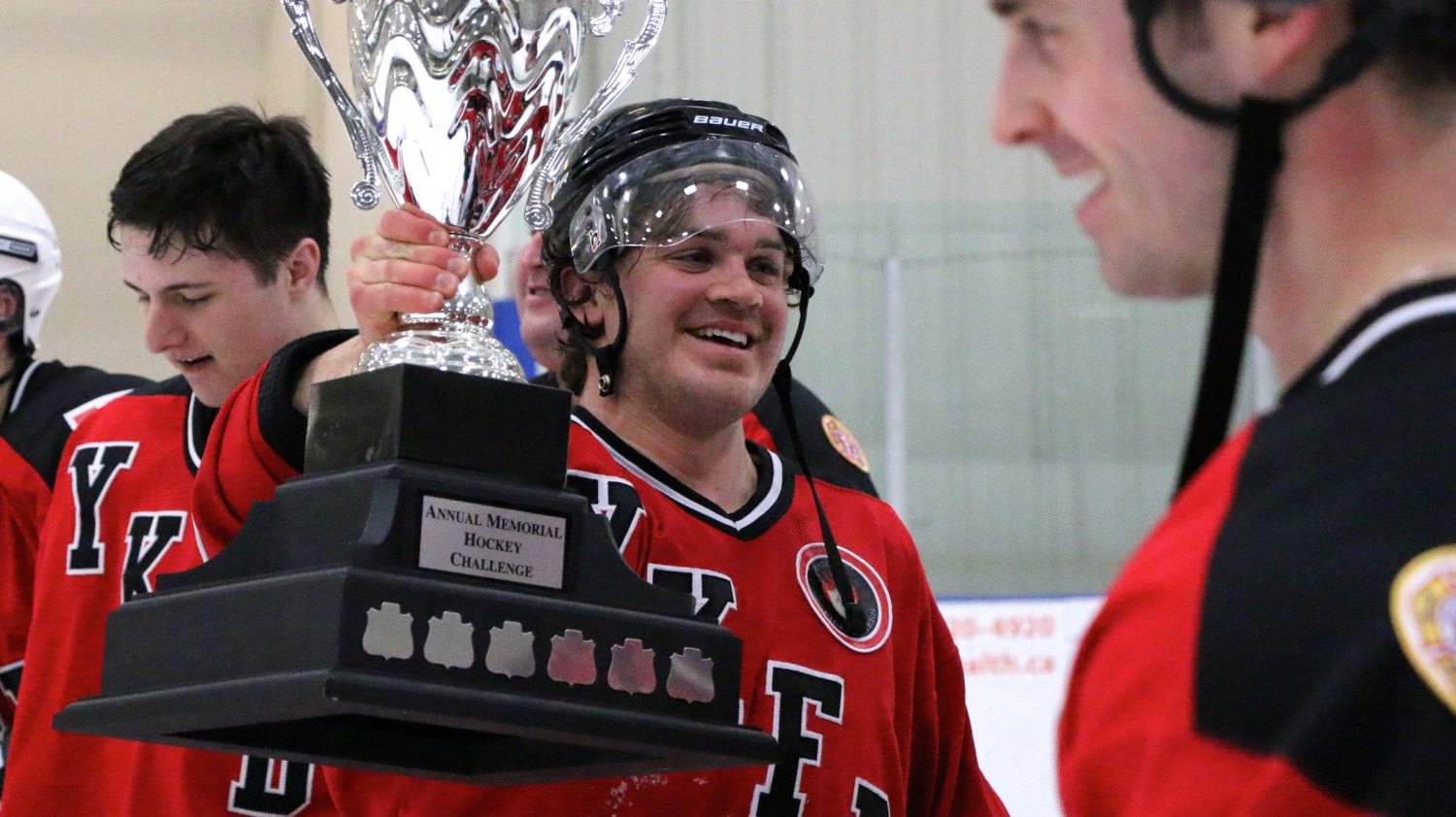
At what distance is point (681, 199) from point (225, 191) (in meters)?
0.68

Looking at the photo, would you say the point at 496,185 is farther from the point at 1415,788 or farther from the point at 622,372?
the point at 1415,788

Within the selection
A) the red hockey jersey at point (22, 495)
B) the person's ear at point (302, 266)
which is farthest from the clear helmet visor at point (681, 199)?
the red hockey jersey at point (22, 495)

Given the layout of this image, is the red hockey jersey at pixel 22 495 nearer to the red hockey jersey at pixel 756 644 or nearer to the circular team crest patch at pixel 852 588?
the red hockey jersey at pixel 756 644

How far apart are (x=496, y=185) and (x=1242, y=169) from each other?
755mm

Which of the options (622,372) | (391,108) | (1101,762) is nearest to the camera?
(1101,762)

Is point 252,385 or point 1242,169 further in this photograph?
point 252,385

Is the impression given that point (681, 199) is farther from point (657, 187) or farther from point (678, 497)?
point (678, 497)

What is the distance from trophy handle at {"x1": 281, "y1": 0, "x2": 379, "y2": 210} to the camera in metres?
1.38

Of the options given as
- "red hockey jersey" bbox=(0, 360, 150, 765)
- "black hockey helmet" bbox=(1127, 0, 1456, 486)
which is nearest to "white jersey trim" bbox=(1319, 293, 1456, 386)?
"black hockey helmet" bbox=(1127, 0, 1456, 486)

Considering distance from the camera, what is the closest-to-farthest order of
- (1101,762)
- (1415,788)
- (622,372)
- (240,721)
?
(1415,788), (1101,762), (240,721), (622,372)

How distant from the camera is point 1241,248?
0.76 metres

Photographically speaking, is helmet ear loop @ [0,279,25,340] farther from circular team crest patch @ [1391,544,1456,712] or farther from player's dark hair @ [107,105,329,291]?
circular team crest patch @ [1391,544,1456,712]

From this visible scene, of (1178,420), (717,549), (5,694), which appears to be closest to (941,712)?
(717,549)

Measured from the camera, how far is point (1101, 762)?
0.76 meters
